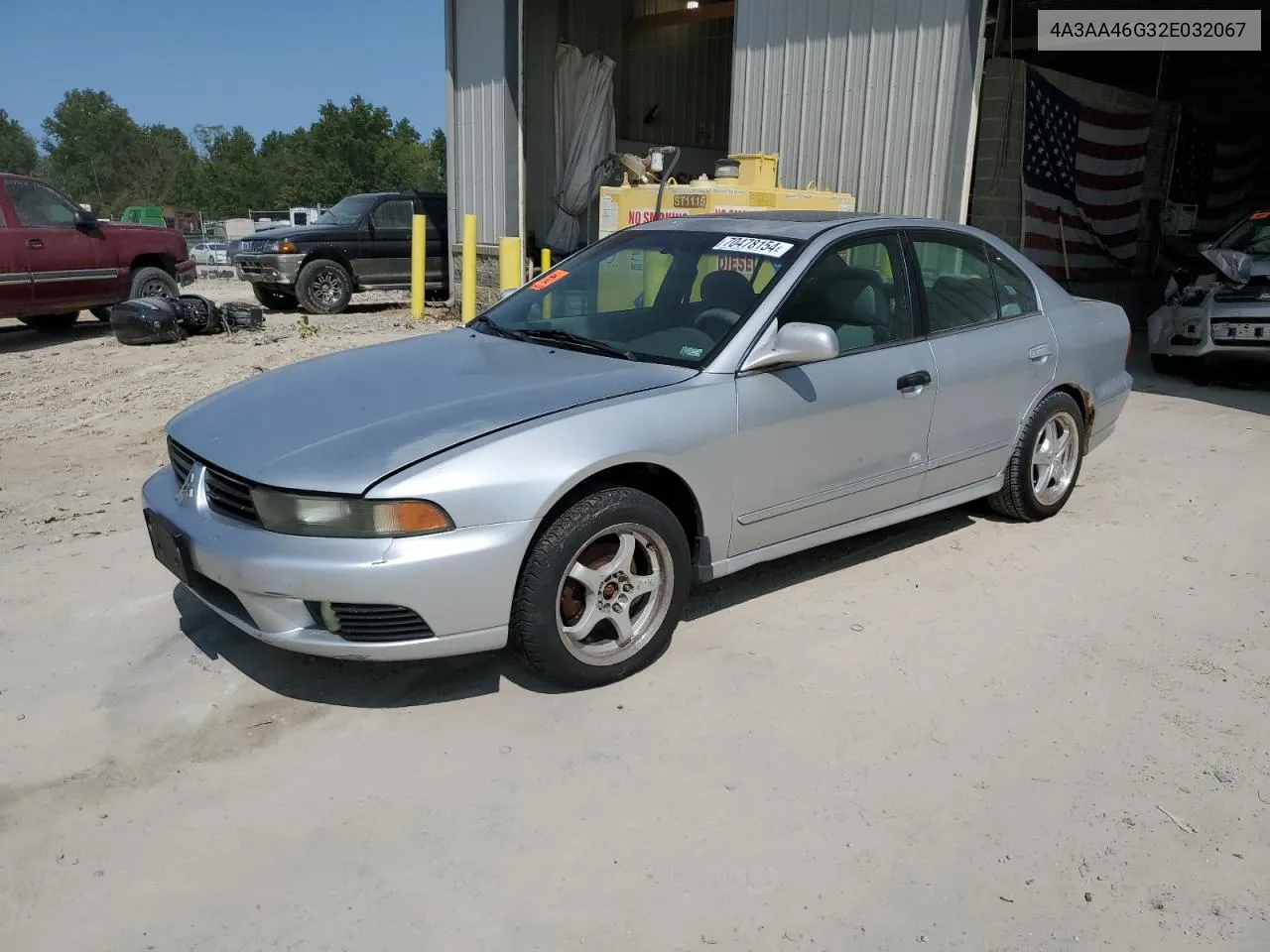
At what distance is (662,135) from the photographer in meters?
17.2

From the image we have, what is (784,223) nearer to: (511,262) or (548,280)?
(548,280)

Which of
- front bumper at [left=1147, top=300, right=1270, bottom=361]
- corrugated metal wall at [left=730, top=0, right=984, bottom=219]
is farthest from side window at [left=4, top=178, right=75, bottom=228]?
front bumper at [left=1147, top=300, right=1270, bottom=361]

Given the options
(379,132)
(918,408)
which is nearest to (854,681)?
(918,408)

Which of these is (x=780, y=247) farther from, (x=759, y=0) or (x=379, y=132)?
(x=379, y=132)

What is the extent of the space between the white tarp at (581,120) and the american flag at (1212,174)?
8.26m

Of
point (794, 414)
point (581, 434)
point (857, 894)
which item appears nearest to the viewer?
point (857, 894)

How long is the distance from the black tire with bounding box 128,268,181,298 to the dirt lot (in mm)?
8333

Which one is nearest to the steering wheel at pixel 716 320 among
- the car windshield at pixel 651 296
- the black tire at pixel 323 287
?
the car windshield at pixel 651 296

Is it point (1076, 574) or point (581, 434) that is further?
point (1076, 574)

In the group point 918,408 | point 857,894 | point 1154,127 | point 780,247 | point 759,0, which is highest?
point 759,0

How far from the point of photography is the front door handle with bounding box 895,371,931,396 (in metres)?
4.04

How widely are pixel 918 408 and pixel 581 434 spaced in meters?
1.68

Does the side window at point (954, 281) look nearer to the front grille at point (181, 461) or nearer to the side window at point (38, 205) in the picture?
the front grille at point (181, 461)

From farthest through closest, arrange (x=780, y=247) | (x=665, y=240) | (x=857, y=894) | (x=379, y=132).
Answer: (x=379, y=132) → (x=665, y=240) → (x=780, y=247) → (x=857, y=894)
